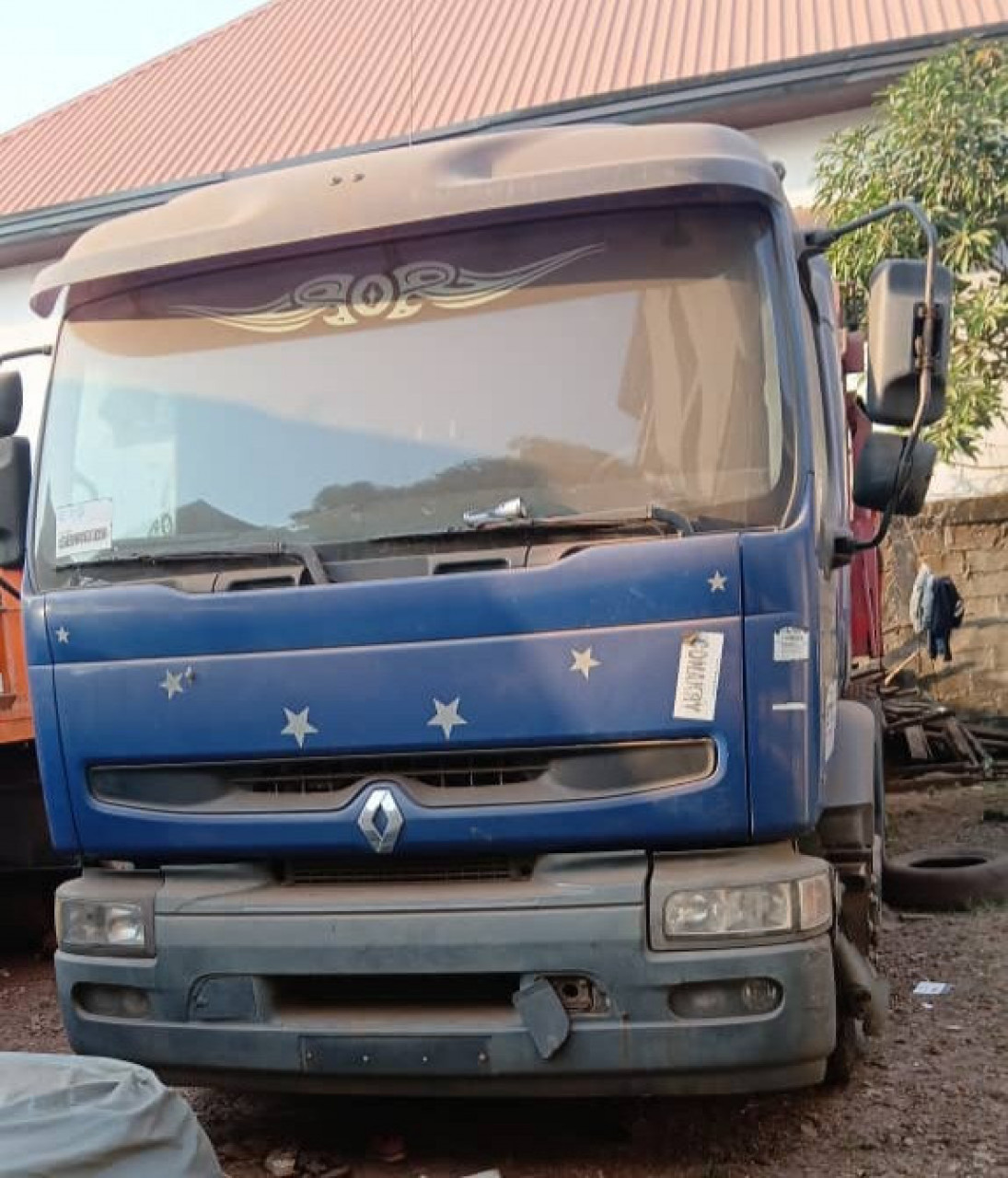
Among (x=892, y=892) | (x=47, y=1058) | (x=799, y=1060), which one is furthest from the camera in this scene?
(x=892, y=892)

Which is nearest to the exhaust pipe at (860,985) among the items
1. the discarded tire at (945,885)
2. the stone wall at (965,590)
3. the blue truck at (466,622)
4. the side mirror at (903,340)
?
the blue truck at (466,622)

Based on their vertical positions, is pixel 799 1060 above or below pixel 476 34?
below

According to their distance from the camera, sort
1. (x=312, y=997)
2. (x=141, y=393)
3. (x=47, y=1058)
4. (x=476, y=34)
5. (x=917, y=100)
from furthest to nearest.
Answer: (x=476, y=34)
(x=917, y=100)
(x=141, y=393)
(x=312, y=997)
(x=47, y=1058)

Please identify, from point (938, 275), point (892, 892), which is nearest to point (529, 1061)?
point (938, 275)

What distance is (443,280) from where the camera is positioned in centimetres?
360

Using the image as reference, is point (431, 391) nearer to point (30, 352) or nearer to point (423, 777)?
point (423, 777)

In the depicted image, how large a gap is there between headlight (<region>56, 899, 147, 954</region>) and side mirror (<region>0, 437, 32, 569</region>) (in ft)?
3.51

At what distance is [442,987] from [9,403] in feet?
7.26

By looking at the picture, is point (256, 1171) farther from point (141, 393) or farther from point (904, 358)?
point (904, 358)

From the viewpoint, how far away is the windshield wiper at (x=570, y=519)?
326 centimetres

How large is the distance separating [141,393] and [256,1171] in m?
2.19

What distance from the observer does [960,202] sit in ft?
31.3

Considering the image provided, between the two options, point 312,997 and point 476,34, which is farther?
point 476,34

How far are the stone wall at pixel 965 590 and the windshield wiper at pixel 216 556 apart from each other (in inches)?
321
